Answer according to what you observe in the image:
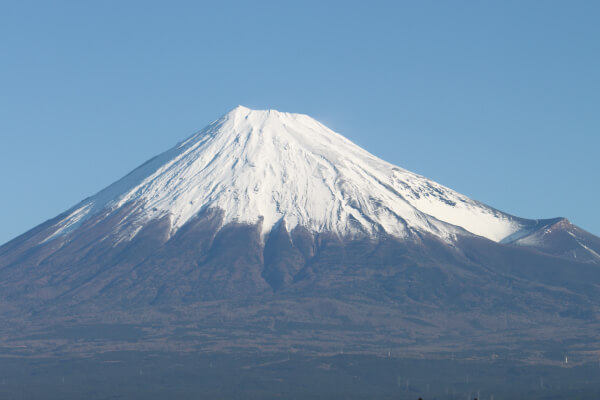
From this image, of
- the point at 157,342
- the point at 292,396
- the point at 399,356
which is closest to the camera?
the point at 292,396

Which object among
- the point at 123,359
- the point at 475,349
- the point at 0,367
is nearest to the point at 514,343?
the point at 475,349

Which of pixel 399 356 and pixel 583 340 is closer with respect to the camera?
pixel 399 356

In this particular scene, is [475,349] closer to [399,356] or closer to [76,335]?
[399,356]

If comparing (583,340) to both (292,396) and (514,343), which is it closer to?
(514,343)

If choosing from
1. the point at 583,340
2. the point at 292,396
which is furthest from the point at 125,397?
the point at 583,340

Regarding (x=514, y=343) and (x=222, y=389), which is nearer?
(x=222, y=389)

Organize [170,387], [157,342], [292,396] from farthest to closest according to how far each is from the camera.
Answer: [157,342] → [170,387] → [292,396]

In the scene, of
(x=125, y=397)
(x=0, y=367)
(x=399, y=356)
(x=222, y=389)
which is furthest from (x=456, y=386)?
(x=0, y=367)

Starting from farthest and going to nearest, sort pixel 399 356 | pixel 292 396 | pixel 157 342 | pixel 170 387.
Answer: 1. pixel 157 342
2. pixel 399 356
3. pixel 170 387
4. pixel 292 396
